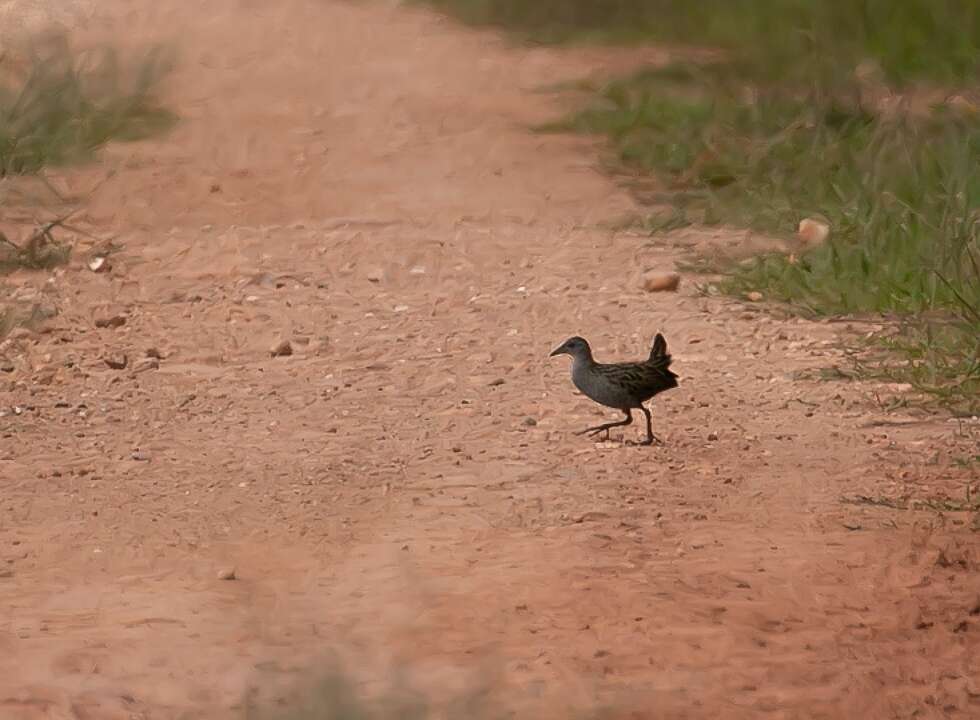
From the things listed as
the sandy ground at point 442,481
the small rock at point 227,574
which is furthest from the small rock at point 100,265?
the small rock at point 227,574

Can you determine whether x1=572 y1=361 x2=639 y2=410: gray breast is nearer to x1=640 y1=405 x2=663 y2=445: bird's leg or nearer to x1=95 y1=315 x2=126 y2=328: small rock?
x1=640 y1=405 x2=663 y2=445: bird's leg

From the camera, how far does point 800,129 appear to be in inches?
392

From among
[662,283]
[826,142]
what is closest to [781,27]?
[826,142]

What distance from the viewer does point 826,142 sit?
956 centimetres

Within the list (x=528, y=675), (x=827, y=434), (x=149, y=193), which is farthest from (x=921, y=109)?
(x=528, y=675)

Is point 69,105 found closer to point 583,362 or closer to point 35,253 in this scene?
point 35,253

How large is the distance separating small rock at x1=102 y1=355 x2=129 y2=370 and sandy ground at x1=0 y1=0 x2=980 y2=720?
0.07 meters

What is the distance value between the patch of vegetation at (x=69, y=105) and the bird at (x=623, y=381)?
4318mm

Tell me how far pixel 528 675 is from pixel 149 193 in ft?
19.2

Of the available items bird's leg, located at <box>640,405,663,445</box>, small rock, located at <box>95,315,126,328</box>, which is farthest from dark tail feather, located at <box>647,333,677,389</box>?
small rock, located at <box>95,315,126,328</box>

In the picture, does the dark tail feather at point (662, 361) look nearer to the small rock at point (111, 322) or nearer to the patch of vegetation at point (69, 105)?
the small rock at point (111, 322)

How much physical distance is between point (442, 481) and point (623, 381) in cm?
66

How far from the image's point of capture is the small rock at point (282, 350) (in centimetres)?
722

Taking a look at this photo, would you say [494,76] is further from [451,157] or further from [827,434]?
[827,434]
